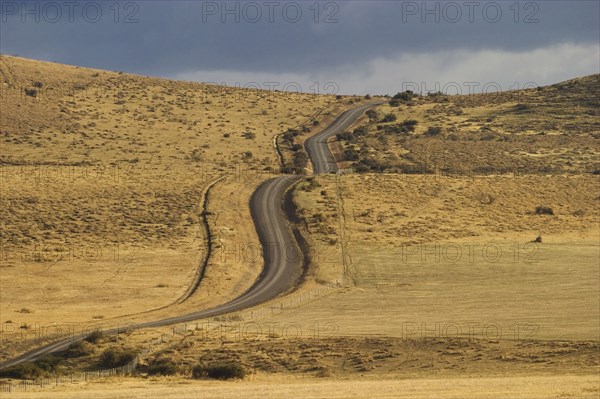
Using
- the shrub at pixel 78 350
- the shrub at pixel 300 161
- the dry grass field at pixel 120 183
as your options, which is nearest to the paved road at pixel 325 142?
the shrub at pixel 300 161

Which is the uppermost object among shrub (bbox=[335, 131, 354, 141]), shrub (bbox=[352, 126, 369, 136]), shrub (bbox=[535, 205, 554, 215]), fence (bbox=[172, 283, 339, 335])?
shrub (bbox=[352, 126, 369, 136])

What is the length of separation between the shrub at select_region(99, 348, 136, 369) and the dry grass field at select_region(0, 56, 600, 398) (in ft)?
0.97

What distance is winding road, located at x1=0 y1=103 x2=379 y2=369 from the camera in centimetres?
4758

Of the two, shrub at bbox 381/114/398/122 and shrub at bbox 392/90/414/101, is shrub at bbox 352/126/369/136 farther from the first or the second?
shrub at bbox 392/90/414/101

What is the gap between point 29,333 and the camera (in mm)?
47375

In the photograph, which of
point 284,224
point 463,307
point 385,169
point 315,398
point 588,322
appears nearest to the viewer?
point 315,398

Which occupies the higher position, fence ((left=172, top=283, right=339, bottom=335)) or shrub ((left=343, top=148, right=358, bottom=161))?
shrub ((left=343, top=148, right=358, bottom=161))

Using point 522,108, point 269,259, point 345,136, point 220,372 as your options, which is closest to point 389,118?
point 345,136

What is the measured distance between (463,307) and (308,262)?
1731cm

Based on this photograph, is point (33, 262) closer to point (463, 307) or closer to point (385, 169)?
point (463, 307)

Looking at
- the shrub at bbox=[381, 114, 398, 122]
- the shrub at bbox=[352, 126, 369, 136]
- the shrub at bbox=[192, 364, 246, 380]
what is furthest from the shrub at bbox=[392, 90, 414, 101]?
the shrub at bbox=[192, 364, 246, 380]

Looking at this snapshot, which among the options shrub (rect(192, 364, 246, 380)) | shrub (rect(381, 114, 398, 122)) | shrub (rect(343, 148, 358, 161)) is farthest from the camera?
shrub (rect(381, 114, 398, 122))

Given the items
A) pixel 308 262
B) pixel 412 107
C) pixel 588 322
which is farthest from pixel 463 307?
pixel 412 107

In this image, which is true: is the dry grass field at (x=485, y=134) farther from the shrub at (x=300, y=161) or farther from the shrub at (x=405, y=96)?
the shrub at (x=300, y=161)
